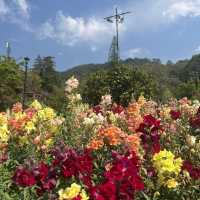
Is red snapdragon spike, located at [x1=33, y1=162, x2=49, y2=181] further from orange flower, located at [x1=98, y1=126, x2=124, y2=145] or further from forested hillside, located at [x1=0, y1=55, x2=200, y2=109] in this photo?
forested hillside, located at [x1=0, y1=55, x2=200, y2=109]

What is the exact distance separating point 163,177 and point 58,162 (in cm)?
88

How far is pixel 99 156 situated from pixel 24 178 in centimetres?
143

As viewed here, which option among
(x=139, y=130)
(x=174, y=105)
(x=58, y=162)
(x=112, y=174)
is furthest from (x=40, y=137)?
(x=174, y=105)

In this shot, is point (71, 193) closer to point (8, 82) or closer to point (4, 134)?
point (4, 134)

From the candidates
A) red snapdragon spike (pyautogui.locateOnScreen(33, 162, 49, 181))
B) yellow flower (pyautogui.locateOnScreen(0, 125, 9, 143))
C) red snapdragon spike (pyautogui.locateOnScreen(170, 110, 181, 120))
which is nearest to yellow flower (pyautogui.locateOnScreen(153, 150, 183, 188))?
red snapdragon spike (pyautogui.locateOnScreen(33, 162, 49, 181))

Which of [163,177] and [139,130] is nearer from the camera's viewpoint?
[163,177]

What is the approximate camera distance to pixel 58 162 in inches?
191


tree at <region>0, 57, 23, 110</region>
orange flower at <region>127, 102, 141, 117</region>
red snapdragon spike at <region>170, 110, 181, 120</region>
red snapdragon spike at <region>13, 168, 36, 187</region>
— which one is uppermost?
tree at <region>0, 57, 23, 110</region>

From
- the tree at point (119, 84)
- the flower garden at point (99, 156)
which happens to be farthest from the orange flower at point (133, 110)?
the tree at point (119, 84)

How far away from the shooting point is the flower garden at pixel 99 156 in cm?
437

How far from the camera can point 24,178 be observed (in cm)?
455

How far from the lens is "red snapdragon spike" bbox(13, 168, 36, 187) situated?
4.54 meters

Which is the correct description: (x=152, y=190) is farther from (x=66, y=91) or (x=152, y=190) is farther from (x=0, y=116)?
(x=66, y=91)

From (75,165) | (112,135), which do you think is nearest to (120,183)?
(75,165)
